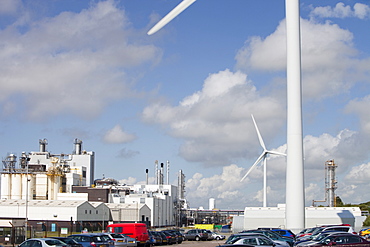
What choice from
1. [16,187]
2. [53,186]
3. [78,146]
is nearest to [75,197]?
[53,186]

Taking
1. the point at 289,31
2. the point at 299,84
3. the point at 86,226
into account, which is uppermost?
the point at 289,31

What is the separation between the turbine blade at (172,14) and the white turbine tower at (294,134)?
11238 mm

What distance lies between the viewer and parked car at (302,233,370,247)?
31300 millimetres

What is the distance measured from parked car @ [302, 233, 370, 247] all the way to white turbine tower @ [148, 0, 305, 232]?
1202 cm

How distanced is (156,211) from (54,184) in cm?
2414

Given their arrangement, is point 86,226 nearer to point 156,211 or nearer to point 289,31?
point 156,211

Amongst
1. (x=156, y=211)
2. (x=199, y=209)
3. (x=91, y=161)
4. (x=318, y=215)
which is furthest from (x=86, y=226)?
(x=199, y=209)

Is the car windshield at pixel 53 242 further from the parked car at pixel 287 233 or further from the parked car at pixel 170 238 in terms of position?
the parked car at pixel 170 238

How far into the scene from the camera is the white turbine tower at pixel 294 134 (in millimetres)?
45062

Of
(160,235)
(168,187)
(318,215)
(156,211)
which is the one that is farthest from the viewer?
(168,187)

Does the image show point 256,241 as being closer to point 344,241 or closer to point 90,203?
point 344,241

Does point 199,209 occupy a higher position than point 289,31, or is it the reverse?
point 289,31

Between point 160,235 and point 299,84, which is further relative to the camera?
point 160,235

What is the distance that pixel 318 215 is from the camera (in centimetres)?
8550
